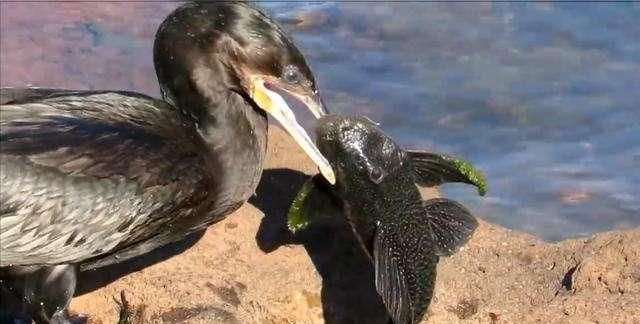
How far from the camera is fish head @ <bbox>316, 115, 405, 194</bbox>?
5.61 meters

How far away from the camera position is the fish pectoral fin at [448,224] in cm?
591

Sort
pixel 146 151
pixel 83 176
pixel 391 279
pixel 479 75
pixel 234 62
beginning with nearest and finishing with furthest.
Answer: pixel 83 176 → pixel 146 151 → pixel 234 62 → pixel 391 279 → pixel 479 75

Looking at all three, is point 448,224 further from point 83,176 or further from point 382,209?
point 83,176

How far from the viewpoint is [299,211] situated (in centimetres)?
575

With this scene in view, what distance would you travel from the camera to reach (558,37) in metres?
9.07

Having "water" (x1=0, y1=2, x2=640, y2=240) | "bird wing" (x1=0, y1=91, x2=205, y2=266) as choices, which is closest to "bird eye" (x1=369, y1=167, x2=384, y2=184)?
"bird wing" (x1=0, y1=91, x2=205, y2=266)

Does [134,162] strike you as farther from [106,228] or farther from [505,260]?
[505,260]

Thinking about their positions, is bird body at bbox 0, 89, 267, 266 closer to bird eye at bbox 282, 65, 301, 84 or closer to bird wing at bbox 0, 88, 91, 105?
bird wing at bbox 0, 88, 91, 105

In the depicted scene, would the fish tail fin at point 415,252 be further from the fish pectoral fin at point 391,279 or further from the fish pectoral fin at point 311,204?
the fish pectoral fin at point 311,204

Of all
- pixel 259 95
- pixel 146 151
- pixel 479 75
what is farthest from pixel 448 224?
pixel 479 75

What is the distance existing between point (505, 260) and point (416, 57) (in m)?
2.95

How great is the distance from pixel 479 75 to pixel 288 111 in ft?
10.8

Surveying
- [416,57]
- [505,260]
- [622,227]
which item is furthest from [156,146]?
[416,57]

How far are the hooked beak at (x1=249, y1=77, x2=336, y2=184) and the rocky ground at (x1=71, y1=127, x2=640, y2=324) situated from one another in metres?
0.55
